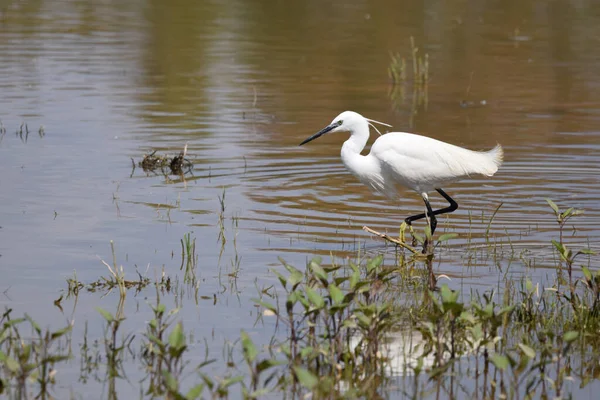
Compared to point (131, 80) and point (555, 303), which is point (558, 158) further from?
point (131, 80)

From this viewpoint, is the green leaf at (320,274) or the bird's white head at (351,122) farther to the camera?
the bird's white head at (351,122)

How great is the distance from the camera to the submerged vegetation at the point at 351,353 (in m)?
5.04

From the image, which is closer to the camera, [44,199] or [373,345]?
[373,345]

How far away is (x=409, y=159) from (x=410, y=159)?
0.04ft

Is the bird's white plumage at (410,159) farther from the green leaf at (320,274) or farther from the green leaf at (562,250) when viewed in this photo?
the green leaf at (320,274)

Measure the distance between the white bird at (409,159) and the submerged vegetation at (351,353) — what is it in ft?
7.84

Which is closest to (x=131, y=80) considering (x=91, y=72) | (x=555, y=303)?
(x=91, y=72)

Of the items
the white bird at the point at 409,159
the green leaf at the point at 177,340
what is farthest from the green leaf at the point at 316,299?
the white bird at the point at 409,159

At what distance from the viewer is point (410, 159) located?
338 inches

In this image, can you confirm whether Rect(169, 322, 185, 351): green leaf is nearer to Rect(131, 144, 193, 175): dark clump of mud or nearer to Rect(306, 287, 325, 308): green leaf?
Rect(306, 287, 325, 308): green leaf

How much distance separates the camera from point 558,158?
12336 millimetres

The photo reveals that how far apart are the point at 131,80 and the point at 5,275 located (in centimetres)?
1158

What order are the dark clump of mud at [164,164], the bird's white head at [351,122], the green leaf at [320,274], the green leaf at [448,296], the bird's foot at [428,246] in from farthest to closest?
the dark clump of mud at [164,164] → the bird's white head at [351,122] → the bird's foot at [428,246] → the green leaf at [320,274] → the green leaf at [448,296]

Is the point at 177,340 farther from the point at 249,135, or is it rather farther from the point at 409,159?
the point at 249,135
